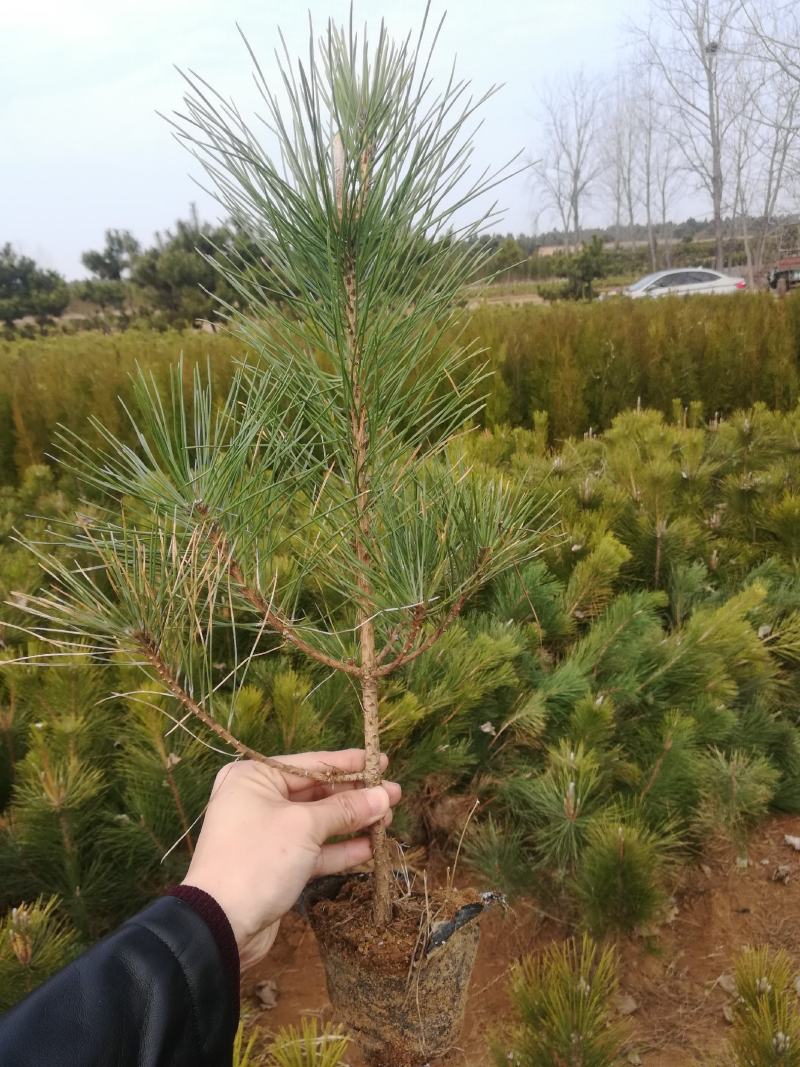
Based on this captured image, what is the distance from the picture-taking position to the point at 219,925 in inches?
33.1

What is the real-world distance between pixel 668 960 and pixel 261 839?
1.22m

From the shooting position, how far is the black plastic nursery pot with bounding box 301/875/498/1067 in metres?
1.02

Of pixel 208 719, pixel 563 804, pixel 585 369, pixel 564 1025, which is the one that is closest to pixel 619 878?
pixel 563 804

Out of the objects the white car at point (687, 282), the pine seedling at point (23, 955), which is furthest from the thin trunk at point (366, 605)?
the white car at point (687, 282)

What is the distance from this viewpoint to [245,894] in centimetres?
90

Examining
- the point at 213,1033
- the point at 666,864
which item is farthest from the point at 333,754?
the point at 666,864

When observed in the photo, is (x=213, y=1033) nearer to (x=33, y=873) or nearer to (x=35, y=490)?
(x=33, y=873)

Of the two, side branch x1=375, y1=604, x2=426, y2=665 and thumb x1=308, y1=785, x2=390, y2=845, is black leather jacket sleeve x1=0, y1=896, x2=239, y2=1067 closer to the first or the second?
thumb x1=308, y1=785, x2=390, y2=845

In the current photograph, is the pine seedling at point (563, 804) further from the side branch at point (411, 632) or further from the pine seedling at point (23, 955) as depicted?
the pine seedling at point (23, 955)

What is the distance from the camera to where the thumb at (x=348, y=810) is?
3.22ft

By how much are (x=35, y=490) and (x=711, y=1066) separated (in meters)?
3.11

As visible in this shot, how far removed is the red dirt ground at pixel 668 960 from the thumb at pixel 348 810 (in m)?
0.68

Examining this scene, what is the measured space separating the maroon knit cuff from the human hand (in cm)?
3

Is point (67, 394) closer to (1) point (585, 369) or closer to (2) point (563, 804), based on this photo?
(1) point (585, 369)
